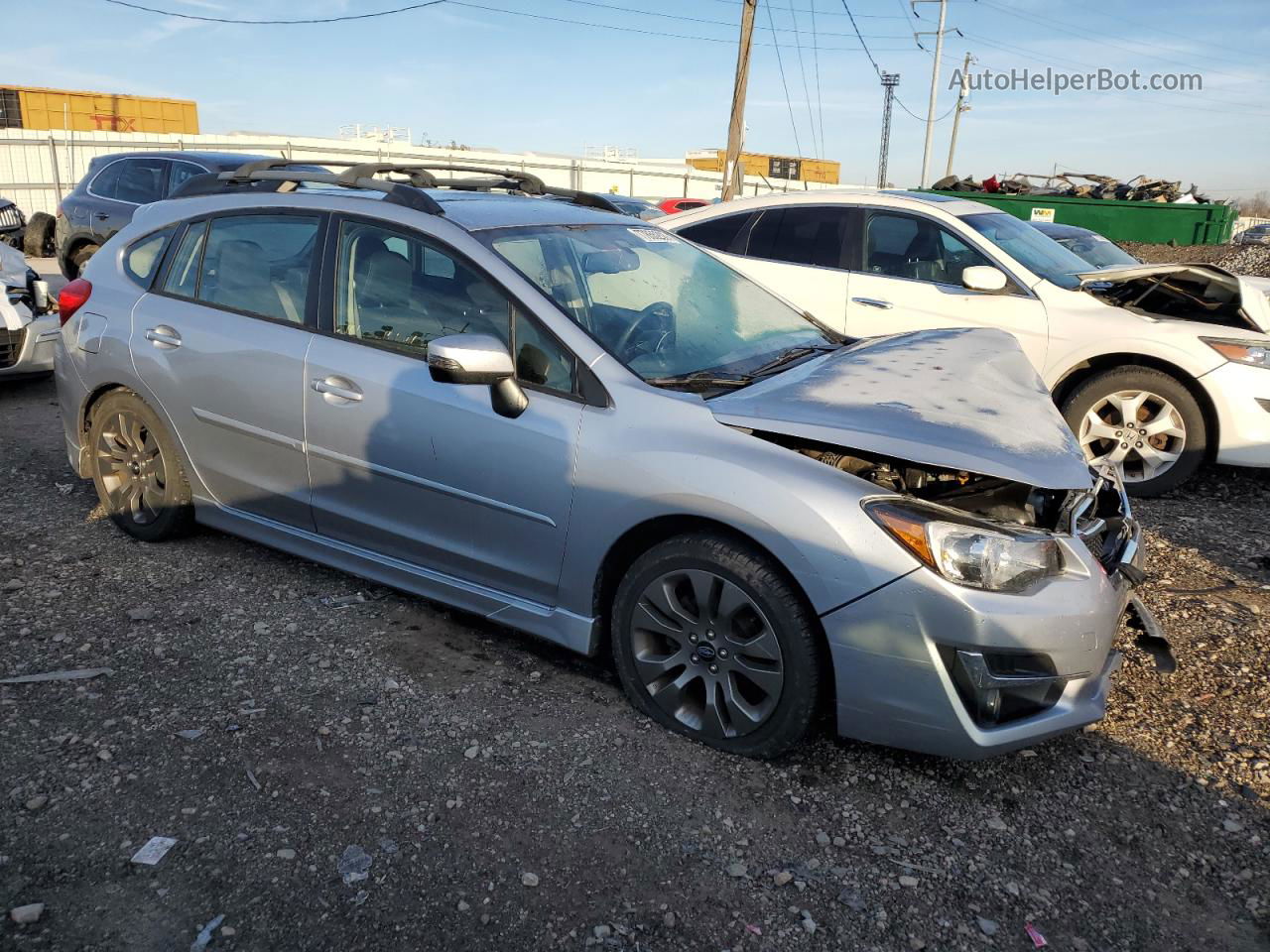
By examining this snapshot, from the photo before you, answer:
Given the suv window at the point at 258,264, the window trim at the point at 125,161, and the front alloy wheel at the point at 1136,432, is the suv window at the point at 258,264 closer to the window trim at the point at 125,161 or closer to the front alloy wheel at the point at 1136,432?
the front alloy wheel at the point at 1136,432

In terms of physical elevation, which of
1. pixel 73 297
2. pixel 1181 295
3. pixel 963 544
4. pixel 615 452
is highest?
pixel 1181 295

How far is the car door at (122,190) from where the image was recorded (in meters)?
10.7

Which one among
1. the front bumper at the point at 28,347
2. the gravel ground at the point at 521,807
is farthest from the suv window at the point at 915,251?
the front bumper at the point at 28,347

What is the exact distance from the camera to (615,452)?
3139 mm

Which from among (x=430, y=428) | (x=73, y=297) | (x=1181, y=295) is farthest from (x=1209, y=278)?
(x=73, y=297)

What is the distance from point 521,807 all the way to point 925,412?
172 centimetres

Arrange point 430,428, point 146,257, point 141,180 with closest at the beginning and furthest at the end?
point 430,428 < point 146,257 < point 141,180

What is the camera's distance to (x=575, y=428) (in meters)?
3.23

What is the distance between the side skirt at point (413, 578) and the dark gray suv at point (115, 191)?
7366mm

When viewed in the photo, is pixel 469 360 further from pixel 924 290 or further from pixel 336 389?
pixel 924 290

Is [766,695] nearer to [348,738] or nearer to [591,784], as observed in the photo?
[591,784]

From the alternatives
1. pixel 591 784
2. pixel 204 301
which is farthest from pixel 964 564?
pixel 204 301

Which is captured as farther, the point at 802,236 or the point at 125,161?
the point at 125,161

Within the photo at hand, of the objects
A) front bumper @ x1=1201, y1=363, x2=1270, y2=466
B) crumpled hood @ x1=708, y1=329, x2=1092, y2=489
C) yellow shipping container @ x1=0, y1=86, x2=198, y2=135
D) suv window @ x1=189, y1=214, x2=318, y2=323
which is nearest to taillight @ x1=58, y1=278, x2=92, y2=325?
suv window @ x1=189, y1=214, x2=318, y2=323
